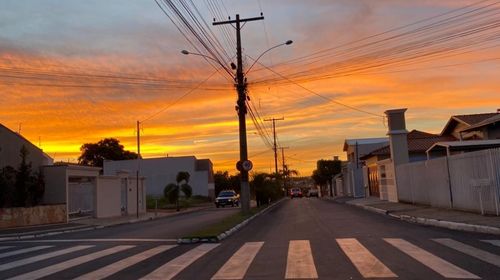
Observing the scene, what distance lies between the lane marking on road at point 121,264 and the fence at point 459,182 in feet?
34.5

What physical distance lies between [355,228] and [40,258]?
9759 millimetres

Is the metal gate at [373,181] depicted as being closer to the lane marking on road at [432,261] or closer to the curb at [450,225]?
the curb at [450,225]

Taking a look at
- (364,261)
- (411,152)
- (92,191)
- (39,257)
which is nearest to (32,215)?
(92,191)

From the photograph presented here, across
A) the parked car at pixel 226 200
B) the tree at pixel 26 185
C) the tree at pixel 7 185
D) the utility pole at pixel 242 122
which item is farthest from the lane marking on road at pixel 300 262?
the parked car at pixel 226 200

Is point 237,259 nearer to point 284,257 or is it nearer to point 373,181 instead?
point 284,257

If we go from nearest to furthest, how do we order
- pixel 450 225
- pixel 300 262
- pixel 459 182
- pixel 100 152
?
pixel 300 262 < pixel 450 225 < pixel 459 182 < pixel 100 152

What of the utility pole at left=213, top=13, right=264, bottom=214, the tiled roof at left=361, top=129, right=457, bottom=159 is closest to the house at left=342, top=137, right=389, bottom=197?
the tiled roof at left=361, top=129, right=457, bottom=159

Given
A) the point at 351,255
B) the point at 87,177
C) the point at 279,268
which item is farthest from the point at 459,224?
the point at 87,177

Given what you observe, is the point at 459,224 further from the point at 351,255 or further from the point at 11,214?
the point at 11,214

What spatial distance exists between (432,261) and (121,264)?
631cm

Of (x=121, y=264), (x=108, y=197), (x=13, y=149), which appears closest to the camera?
(x=121, y=264)

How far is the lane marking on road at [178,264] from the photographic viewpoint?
10.2 meters

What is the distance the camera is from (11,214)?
26922 mm

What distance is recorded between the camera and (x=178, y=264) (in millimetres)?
11586
